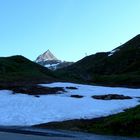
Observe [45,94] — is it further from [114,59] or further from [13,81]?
[114,59]

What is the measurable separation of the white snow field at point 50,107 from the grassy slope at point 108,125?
1.80 meters

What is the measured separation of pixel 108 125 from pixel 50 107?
9.52 metres

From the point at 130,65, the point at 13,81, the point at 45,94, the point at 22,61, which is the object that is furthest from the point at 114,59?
Answer: the point at 45,94

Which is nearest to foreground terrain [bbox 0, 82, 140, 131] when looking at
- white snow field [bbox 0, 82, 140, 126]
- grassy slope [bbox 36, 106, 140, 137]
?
white snow field [bbox 0, 82, 140, 126]

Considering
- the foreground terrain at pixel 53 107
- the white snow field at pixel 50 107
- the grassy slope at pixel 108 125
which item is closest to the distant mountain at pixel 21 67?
the foreground terrain at pixel 53 107

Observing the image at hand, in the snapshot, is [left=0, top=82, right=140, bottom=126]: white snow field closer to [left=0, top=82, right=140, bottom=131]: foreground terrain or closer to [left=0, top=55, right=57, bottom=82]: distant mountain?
[left=0, top=82, right=140, bottom=131]: foreground terrain

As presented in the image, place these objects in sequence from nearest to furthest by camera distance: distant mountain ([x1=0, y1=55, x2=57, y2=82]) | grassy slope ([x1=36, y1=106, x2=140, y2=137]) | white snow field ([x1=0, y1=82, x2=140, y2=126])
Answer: grassy slope ([x1=36, y1=106, x2=140, y2=137]) → white snow field ([x1=0, y1=82, x2=140, y2=126]) → distant mountain ([x1=0, y1=55, x2=57, y2=82])

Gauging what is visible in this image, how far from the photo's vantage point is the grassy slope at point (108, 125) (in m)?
28.2

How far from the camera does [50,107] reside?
3816 cm

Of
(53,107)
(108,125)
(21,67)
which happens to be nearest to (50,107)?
(53,107)

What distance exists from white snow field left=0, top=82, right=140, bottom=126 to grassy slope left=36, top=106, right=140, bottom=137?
180 centimetres

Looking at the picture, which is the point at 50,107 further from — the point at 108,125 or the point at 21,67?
the point at 21,67

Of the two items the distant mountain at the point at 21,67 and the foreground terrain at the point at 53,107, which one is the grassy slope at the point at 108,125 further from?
the distant mountain at the point at 21,67

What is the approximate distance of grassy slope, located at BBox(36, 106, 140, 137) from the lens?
28203 millimetres
